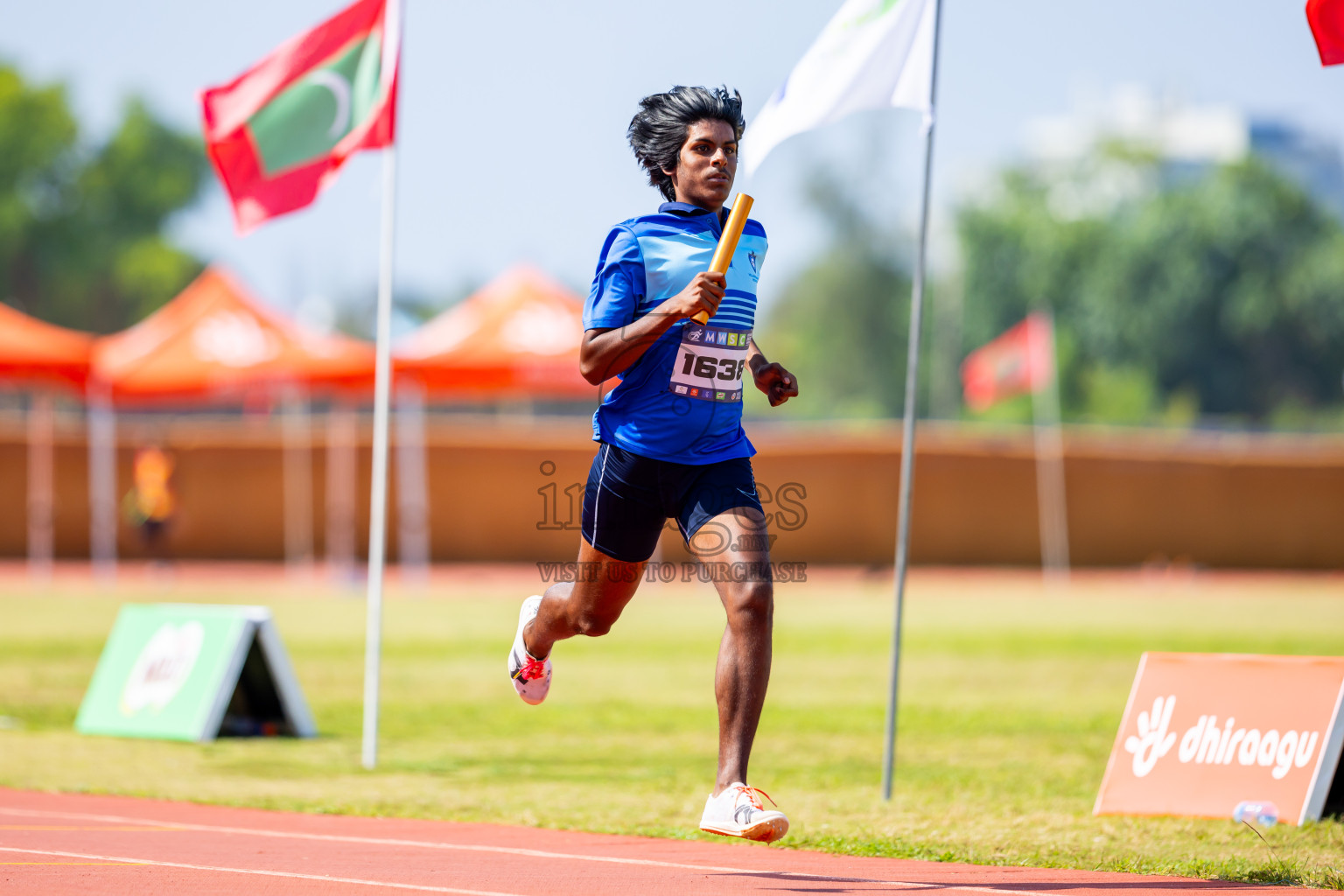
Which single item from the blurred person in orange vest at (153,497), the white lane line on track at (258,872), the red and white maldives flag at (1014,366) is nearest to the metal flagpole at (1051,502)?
the red and white maldives flag at (1014,366)

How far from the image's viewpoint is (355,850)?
5.63 meters

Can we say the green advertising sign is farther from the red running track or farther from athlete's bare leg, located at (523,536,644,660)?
athlete's bare leg, located at (523,536,644,660)

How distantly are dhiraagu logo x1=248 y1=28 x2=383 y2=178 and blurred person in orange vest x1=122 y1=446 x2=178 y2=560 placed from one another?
1749 cm

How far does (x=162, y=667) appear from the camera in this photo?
9578 mm

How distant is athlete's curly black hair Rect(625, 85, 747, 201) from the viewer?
5.27m

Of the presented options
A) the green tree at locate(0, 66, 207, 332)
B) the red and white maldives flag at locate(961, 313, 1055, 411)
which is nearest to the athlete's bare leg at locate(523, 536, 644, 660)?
the red and white maldives flag at locate(961, 313, 1055, 411)

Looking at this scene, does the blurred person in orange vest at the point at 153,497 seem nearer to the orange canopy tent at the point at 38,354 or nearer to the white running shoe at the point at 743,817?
the orange canopy tent at the point at 38,354

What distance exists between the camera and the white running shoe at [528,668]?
19.9 ft

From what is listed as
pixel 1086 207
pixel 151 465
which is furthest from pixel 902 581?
pixel 1086 207

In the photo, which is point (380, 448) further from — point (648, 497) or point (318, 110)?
point (648, 497)

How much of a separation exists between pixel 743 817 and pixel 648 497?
112 centimetres

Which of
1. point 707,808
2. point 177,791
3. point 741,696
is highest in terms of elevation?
point 741,696

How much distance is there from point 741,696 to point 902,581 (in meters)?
2.61

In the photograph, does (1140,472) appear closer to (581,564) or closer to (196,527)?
(196,527)
